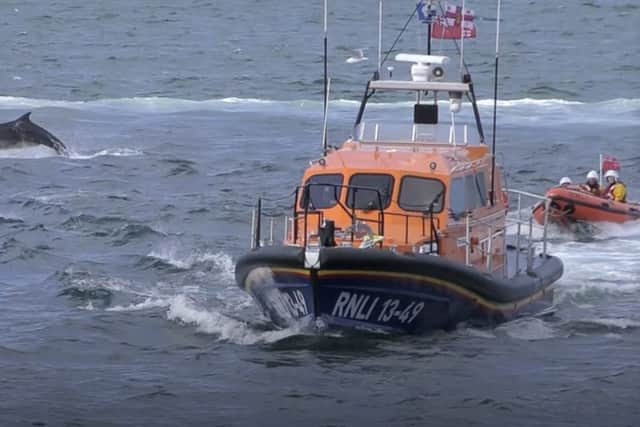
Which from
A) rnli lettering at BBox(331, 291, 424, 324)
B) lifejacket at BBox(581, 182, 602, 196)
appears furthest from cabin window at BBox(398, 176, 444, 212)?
lifejacket at BBox(581, 182, 602, 196)

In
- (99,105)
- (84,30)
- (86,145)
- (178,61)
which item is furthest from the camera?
(84,30)

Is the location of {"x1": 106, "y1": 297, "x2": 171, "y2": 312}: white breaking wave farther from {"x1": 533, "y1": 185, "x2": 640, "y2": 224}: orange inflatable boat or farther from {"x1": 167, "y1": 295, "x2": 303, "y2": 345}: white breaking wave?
{"x1": 533, "y1": 185, "x2": 640, "y2": 224}: orange inflatable boat

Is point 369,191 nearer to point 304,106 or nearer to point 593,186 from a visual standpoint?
point 593,186

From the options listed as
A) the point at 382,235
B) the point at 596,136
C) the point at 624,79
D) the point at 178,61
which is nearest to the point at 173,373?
the point at 382,235

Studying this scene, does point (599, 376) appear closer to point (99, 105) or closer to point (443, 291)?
point (443, 291)

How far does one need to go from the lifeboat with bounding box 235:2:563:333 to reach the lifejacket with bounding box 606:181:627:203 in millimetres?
7446

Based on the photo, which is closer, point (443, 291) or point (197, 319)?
point (443, 291)

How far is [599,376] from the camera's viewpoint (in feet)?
53.1

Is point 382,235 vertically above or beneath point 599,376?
above

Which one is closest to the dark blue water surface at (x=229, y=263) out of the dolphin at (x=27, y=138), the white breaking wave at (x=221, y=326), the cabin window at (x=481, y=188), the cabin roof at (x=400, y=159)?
the white breaking wave at (x=221, y=326)

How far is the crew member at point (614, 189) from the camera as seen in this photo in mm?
26484

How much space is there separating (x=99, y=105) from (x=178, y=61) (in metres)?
11.4

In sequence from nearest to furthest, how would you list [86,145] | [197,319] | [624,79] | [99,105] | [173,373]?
[173,373]
[197,319]
[86,145]
[99,105]
[624,79]

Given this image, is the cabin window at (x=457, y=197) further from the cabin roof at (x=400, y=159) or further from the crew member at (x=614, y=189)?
the crew member at (x=614, y=189)
